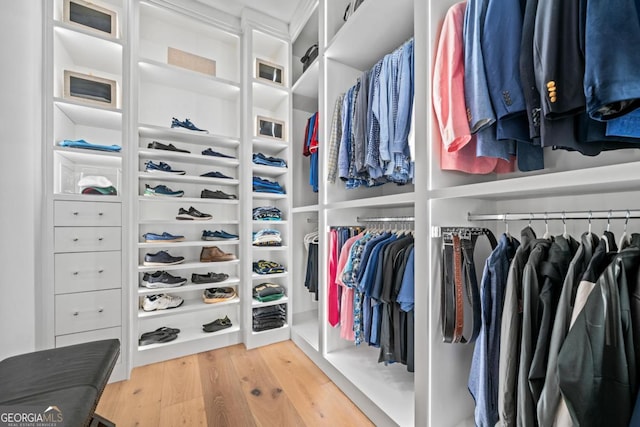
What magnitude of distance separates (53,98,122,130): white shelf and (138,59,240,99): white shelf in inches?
17.5

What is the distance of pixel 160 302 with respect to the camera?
1936 mm

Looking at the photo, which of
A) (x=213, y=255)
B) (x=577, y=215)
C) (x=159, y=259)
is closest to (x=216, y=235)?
(x=213, y=255)

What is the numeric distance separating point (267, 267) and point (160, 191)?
103cm

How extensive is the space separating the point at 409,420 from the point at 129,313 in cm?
178

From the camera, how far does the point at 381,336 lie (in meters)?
1.35

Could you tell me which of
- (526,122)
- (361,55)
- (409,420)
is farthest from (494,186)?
(361,55)

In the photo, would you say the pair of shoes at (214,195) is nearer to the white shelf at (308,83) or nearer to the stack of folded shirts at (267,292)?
the stack of folded shirts at (267,292)

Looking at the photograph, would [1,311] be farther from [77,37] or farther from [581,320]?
[581,320]

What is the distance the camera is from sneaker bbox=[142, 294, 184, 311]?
6.26ft

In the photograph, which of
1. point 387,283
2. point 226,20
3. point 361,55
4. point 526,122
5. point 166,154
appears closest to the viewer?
point 526,122

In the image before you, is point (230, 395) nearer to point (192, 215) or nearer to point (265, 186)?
point (192, 215)

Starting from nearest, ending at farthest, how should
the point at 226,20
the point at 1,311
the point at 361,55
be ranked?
the point at 1,311, the point at 361,55, the point at 226,20

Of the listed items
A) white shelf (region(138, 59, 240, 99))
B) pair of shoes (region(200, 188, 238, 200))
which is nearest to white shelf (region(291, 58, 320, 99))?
white shelf (region(138, 59, 240, 99))

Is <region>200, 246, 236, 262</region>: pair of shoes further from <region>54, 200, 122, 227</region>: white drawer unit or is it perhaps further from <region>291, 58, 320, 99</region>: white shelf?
<region>291, 58, 320, 99</region>: white shelf
